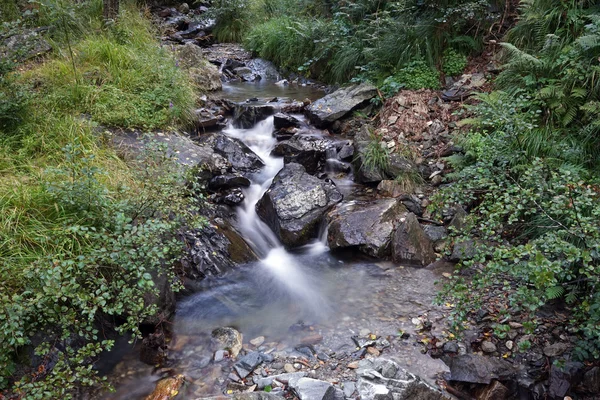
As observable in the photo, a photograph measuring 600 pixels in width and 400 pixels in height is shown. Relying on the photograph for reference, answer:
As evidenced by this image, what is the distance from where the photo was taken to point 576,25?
5586 millimetres

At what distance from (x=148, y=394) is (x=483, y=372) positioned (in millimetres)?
2711

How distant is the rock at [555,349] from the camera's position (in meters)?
3.50

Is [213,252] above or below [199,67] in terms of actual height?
below

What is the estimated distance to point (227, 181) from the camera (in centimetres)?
633

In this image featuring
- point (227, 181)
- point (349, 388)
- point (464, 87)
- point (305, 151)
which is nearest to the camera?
point (349, 388)

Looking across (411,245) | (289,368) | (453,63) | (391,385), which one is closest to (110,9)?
(453,63)

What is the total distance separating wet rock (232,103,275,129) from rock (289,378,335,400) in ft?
19.1

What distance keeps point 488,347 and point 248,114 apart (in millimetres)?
6021

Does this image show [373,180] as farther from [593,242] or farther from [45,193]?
[45,193]

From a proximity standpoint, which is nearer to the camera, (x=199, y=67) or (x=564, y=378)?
(x=564, y=378)

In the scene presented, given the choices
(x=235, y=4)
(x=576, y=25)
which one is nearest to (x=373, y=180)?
(x=576, y=25)

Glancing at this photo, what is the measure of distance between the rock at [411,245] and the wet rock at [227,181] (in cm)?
250

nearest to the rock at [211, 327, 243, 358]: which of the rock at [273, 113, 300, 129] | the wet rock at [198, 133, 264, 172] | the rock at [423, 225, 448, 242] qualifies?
the rock at [423, 225, 448, 242]

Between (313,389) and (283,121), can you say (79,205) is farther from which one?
(283,121)
